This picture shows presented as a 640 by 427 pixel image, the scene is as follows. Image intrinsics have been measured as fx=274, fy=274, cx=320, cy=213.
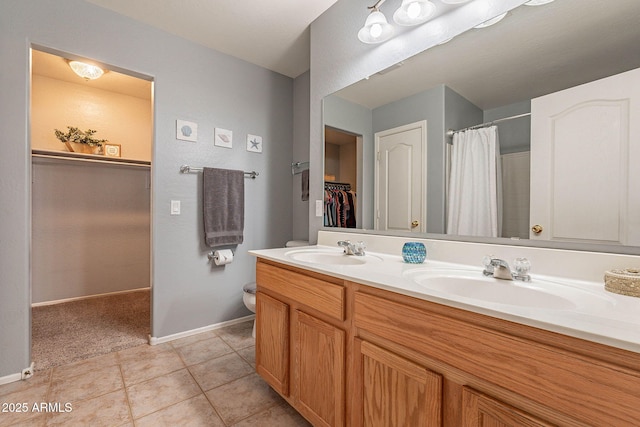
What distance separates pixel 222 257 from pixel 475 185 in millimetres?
2033

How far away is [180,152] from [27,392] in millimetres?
1753

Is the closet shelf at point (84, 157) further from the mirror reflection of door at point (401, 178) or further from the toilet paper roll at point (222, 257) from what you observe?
the mirror reflection of door at point (401, 178)

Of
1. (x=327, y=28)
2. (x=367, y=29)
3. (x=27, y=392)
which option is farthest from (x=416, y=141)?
(x=27, y=392)

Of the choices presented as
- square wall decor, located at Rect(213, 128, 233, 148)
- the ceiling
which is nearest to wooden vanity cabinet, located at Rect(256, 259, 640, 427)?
square wall decor, located at Rect(213, 128, 233, 148)

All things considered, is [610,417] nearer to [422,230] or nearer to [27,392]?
Answer: [422,230]

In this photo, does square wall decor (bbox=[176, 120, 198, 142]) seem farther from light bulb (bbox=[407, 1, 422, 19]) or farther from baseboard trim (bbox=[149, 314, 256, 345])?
light bulb (bbox=[407, 1, 422, 19])

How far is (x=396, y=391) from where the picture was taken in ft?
2.81

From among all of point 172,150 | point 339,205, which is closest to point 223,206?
point 172,150

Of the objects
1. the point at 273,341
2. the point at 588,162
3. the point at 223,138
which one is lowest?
the point at 273,341

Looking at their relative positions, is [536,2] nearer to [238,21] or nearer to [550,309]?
[550,309]

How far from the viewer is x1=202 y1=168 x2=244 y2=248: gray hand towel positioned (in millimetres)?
2377

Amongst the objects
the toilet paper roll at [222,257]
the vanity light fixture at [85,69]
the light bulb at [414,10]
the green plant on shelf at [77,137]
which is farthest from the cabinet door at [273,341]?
the green plant on shelf at [77,137]

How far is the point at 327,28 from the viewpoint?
1970mm

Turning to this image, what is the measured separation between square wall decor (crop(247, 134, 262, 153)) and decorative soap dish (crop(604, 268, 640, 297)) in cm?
254
